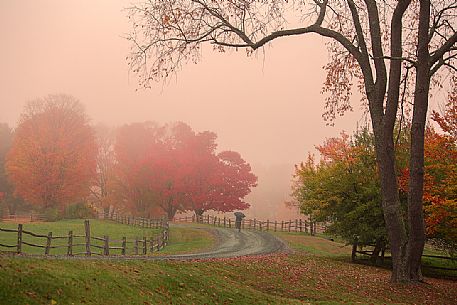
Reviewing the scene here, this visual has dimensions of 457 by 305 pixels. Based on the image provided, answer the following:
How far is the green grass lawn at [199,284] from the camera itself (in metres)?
9.18

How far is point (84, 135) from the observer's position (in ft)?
163

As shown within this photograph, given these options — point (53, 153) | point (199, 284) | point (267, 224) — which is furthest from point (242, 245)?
point (53, 153)

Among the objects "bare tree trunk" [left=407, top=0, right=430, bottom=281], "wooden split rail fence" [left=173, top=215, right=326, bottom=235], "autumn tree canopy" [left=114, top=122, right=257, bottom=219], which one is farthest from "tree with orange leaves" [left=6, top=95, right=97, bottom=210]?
"bare tree trunk" [left=407, top=0, right=430, bottom=281]

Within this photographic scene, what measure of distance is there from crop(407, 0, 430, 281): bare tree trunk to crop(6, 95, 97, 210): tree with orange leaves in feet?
126

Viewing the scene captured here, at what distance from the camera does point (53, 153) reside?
1802 inches

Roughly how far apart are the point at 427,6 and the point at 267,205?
97.1 metres

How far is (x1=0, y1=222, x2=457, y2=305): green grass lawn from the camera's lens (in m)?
9.18

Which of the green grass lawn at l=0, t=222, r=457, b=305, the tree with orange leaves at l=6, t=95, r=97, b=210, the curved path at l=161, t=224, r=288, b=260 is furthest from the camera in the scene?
the tree with orange leaves at l=6, t=95, r=97, b=210

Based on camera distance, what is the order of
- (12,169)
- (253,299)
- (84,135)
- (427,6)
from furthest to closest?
(84,135), (12,169), (427,6), (253,299)

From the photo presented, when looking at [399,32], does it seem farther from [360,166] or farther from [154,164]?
[154,164]

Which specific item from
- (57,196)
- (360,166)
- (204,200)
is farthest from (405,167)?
(57,196)

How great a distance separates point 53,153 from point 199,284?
123 ft

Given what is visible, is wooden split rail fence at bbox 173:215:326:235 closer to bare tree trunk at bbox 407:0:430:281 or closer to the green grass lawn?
the green grass lawn

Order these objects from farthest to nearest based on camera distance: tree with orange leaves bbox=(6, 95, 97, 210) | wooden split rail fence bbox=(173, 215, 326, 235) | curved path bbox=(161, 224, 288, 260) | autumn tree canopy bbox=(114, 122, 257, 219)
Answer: autumn tree canopy bbox=(114, 122, 257, 219) < wooden split rail fence bbox=(173, 215, 326, 235) < tree with orange leaves bbox=(6, 95, 97, 210) < curved path bbox=(161, 224, 288, 260)
